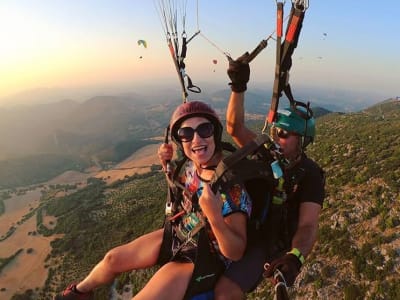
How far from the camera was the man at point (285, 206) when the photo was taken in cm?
352

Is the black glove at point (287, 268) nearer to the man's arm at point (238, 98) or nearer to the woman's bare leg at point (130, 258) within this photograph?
the woman's bare leg at point (130, 258)

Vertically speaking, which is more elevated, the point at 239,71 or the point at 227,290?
the point at 239,71

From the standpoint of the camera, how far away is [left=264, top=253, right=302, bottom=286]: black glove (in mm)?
3056

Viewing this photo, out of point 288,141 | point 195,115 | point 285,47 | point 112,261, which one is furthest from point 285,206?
point 112,261

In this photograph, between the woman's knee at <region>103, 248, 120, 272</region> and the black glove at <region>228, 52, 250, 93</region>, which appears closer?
the woman's knee at <region>103, 248, 120, 272</region>

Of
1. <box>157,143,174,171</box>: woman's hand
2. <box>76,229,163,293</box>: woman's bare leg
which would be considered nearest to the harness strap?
<box>157,143,174,171</box>: woman's hand

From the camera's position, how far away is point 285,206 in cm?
381

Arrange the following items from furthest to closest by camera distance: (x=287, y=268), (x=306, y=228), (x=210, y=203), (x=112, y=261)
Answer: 1. (x=112, y=261)
2. (x=306, y=228)
3. (x=287, y=268)
4. (x=210, y=203)

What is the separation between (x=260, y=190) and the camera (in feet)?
11.8

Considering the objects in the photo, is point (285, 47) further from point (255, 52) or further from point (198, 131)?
point (198, 131)

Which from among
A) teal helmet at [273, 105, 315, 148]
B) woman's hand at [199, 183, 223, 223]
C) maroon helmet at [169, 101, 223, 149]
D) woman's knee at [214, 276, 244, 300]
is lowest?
woman's knee at [214, 276, 244, 300]

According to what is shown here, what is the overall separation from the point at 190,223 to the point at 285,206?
1.05 metres

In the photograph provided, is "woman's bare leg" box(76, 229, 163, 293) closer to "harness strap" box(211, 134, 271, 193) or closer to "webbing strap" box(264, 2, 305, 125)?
"harness strap" box(211, 134, 271, 193)

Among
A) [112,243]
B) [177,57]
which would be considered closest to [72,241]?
[112,243]
